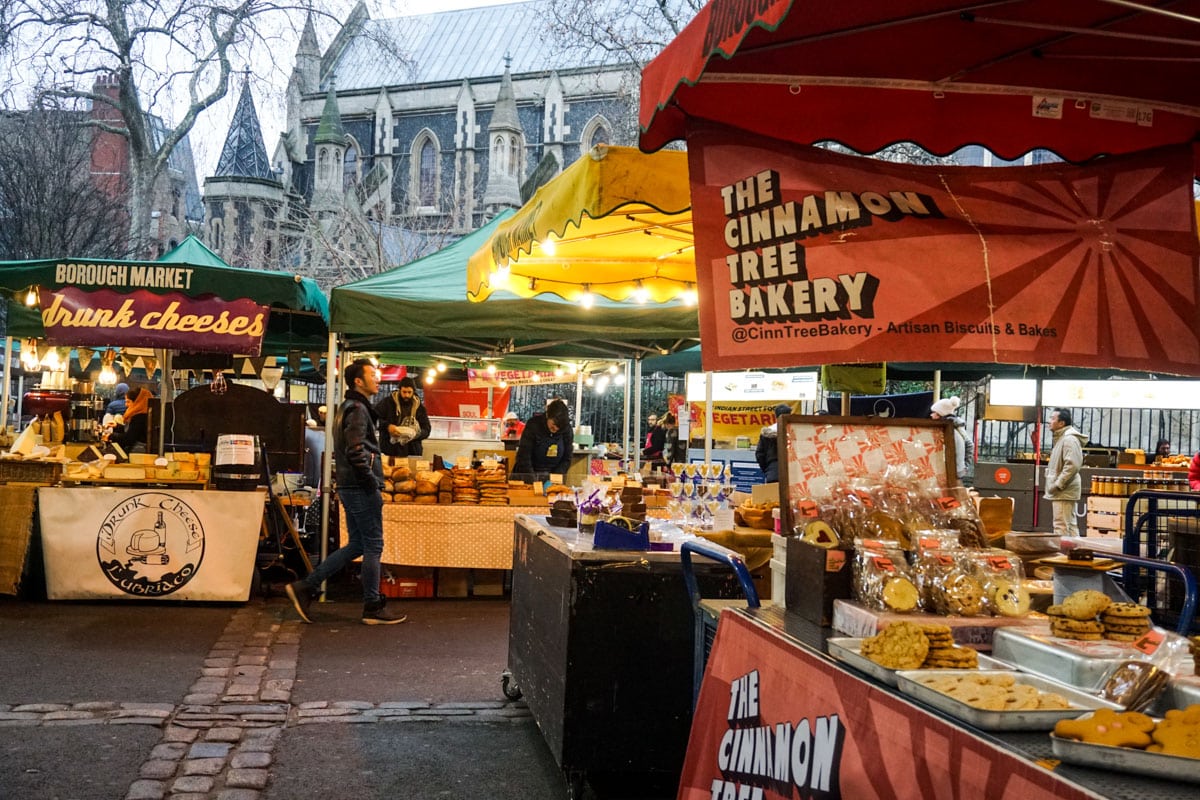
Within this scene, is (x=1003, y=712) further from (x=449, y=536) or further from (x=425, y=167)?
(x=425, y=167)

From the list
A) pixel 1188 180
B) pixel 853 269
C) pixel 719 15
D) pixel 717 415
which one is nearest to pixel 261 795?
pixel 853 269

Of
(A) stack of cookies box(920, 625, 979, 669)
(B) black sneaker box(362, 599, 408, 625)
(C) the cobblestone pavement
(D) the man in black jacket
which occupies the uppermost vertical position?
(D) the man in black jacket

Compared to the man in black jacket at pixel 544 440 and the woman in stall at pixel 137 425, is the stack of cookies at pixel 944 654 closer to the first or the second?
the man in black jacket at pixel 544 440

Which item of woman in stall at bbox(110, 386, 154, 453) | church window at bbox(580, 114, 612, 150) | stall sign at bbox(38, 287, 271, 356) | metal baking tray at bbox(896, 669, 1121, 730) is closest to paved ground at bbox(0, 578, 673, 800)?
stall sign at bbox(38, 287, 271, 356)

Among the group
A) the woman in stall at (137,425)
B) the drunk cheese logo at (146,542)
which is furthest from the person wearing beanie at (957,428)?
the woman in stall at (137,425)

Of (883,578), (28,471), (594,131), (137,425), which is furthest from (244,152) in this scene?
(883,578)

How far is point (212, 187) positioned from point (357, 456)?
166 ft

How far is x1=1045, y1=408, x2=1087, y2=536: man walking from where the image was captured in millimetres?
13812

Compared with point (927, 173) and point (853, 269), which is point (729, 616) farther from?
point (927, 173)

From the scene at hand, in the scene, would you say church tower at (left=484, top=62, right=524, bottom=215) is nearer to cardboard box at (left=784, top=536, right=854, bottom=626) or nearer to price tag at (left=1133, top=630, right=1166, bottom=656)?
cardboard box at (left=784, top=536, right=854, bottom=626)

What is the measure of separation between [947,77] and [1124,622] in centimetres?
209

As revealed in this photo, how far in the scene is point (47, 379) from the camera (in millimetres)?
15547

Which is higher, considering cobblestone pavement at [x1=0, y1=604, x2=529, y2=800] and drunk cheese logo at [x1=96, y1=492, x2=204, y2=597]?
drunk cheese logo at [x1=96, y1=492, x2=204, y2=597]

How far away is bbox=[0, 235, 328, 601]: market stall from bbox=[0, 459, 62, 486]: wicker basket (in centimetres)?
2
